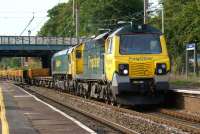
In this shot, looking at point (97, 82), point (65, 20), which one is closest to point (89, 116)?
point (97, 82)

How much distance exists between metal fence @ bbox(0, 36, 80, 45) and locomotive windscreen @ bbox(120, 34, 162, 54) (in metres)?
57.0

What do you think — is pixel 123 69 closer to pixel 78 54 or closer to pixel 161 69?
pixel 161 69

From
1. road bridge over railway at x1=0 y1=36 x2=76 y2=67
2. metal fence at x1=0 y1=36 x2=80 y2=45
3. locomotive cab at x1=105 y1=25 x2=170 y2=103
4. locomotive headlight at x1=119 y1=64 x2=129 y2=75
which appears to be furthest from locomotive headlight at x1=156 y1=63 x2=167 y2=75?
road bridge over railway at x1=0 y1=36 x2=76 y2=67

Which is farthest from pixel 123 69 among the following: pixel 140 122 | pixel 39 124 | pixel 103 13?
pixel 103 13

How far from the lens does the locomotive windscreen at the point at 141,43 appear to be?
22328 mm

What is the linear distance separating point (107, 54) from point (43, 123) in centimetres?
715

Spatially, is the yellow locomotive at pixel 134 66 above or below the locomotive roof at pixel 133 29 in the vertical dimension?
below

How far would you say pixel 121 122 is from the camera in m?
17.2

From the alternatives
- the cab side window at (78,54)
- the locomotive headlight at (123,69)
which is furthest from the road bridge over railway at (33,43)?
the locomotive headlight at (123,69)

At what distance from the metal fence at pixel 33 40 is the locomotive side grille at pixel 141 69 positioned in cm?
5772

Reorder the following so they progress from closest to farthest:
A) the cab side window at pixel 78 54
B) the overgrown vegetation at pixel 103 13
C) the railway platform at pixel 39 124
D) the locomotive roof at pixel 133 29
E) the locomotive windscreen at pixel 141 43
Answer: the railway platform at pixel 39 124
the locomotive windscreen at pixel 141 43
the locomotive roof at pixel 133 29
the cab side window at pixel 78 54
the overgrown vegetation at pixel 103 13

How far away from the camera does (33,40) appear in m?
81.1

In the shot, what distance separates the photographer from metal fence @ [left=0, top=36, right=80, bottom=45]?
263 ft

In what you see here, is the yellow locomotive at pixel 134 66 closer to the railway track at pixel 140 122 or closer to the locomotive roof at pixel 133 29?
the locomotive roof at pixel 133 29
